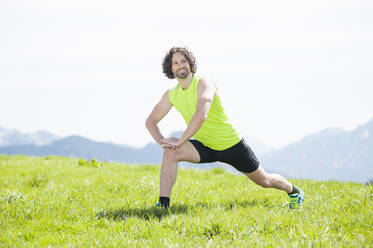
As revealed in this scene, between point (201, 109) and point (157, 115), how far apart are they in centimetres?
131

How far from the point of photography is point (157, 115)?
6.32 meters

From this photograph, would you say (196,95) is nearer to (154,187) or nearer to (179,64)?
(179,64)

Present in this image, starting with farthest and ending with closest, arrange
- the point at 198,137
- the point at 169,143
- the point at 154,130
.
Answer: the point at 154,130, the point at 198,137, the point at 169,143

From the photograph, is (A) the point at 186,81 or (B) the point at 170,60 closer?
(A) the point at 186,81

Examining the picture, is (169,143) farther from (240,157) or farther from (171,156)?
(240,157)

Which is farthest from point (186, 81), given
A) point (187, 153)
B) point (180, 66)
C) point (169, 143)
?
point (187, 153)

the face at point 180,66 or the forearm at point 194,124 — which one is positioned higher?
the face at point 180,66

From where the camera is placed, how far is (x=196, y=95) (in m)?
5.54

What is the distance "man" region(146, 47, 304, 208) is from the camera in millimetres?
5527

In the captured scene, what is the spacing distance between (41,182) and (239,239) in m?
6.32

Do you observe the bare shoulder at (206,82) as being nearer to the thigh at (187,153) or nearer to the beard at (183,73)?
the beard at (183,73)

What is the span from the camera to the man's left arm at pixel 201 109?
17.2 ft

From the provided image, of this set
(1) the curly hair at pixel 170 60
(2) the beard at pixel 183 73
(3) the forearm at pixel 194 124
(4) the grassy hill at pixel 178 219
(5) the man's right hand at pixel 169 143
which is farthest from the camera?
(1) the curly hair at pixel 170 60

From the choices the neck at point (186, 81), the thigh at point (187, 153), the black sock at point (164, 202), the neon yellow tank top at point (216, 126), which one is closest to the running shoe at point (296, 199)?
the neon yellow tank top at point (216, 126)
